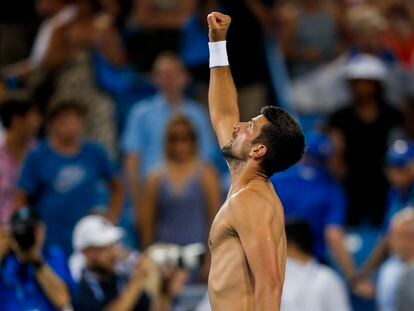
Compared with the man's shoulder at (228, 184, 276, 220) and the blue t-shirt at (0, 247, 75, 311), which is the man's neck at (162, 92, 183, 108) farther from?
the man's shoulder at (228, 184, 276, 220)

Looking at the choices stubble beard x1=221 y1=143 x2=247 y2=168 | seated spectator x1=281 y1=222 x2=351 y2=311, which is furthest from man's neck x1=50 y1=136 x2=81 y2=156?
stubble beard x1=221 y1=143 x2=247 y2=168

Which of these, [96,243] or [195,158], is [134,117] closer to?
[195,158]

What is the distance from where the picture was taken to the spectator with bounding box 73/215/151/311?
7.55m

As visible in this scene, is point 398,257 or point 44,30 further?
point 44,30

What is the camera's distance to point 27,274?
7121 millimetres

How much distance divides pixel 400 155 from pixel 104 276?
2664 mm

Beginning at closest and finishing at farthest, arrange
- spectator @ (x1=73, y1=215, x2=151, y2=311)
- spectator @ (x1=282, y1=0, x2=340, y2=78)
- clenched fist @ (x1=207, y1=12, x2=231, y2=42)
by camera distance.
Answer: clenched fist @ (x1=207, y1=12, x2=231, y2=42), spectator @ (x1=73, y1=215, x2=151, y2=311), spectator @ (x1=282, y1=0, x2=340, y2=78)

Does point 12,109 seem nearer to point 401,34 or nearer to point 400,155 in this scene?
point 400,155

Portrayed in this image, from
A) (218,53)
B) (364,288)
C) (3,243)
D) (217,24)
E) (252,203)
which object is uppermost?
(217,24)

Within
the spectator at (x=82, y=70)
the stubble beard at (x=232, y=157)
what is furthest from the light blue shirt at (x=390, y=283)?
the stubble beard at (x=232, y=157)

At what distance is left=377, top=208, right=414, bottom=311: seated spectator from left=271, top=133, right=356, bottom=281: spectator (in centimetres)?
51

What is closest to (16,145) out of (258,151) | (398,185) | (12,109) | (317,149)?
(12,109)

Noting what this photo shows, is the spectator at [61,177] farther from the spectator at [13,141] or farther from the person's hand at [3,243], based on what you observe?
the person's hand at [3,243]

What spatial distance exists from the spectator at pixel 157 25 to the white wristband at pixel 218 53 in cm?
526
